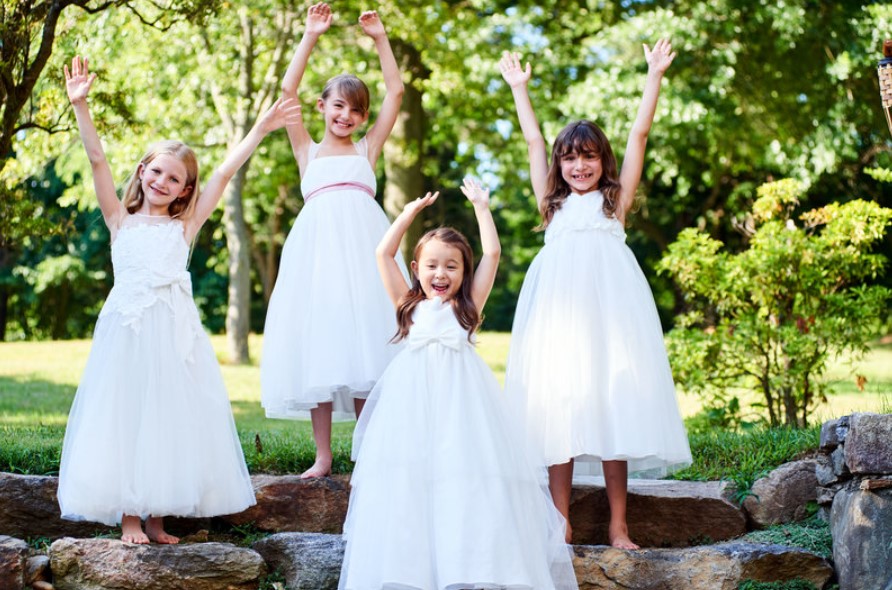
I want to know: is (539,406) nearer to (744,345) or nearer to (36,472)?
(36,472)

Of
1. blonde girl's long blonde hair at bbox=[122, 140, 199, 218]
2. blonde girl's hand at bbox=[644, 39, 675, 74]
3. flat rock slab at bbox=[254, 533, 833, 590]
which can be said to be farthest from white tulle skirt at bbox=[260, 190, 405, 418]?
blonde girl's hand at bbox=[644, 39, 675, 74]

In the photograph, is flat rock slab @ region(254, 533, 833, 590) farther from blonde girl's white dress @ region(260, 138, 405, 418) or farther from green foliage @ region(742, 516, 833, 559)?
blonde girl's white dress @ region(260, 138, 405, 418)

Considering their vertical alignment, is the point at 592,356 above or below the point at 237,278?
below

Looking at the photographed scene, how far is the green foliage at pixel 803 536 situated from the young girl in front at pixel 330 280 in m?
2.16

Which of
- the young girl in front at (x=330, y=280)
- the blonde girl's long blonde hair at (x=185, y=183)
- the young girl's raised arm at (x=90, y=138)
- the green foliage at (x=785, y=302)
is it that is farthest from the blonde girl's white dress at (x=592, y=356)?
the green foliage at (x=785, y=302)

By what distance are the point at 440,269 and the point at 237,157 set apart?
1.17 metres

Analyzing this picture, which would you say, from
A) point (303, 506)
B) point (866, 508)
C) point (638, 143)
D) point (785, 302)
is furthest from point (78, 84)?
point (785, 302)

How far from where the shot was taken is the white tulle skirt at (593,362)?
489cm

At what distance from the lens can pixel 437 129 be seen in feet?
62.0

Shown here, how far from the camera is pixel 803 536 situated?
528 centimetres

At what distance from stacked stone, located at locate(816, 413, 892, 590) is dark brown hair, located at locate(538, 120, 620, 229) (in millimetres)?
1641

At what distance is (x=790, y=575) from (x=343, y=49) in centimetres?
1363

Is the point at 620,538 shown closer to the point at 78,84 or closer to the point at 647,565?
the point at 647,565

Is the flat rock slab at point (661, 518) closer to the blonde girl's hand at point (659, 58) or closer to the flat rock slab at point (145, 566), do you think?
the flat rock slab at point (145, 566)
